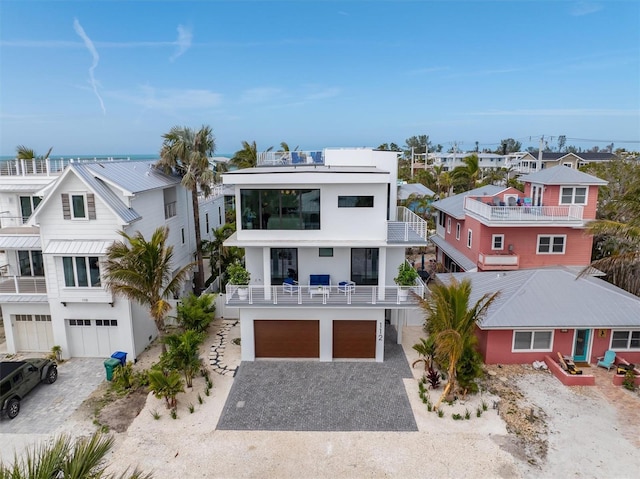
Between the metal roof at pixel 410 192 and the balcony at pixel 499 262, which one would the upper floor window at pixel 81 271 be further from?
the metal roof at pixel 410 192

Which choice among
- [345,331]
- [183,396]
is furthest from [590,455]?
[183,396]

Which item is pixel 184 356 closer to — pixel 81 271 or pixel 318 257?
pixel 81 271

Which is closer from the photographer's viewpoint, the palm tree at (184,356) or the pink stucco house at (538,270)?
the palm tree at (184,356)

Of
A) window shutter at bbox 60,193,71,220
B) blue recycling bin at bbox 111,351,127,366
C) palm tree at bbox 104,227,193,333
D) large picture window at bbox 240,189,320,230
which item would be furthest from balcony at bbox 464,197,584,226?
window shutter at bbox 60,193,71,220

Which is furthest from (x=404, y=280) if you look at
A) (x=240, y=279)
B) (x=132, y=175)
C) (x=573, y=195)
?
(x=132, y=175)

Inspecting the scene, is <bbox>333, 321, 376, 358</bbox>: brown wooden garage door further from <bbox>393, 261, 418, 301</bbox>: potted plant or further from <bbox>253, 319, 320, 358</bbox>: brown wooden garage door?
<bbox>393, 261, 418, 301</bbox>: potted plant

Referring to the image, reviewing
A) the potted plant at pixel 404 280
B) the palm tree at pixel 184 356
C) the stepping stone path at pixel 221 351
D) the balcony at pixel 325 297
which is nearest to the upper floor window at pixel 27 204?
the palm tree at pixel 184 356
